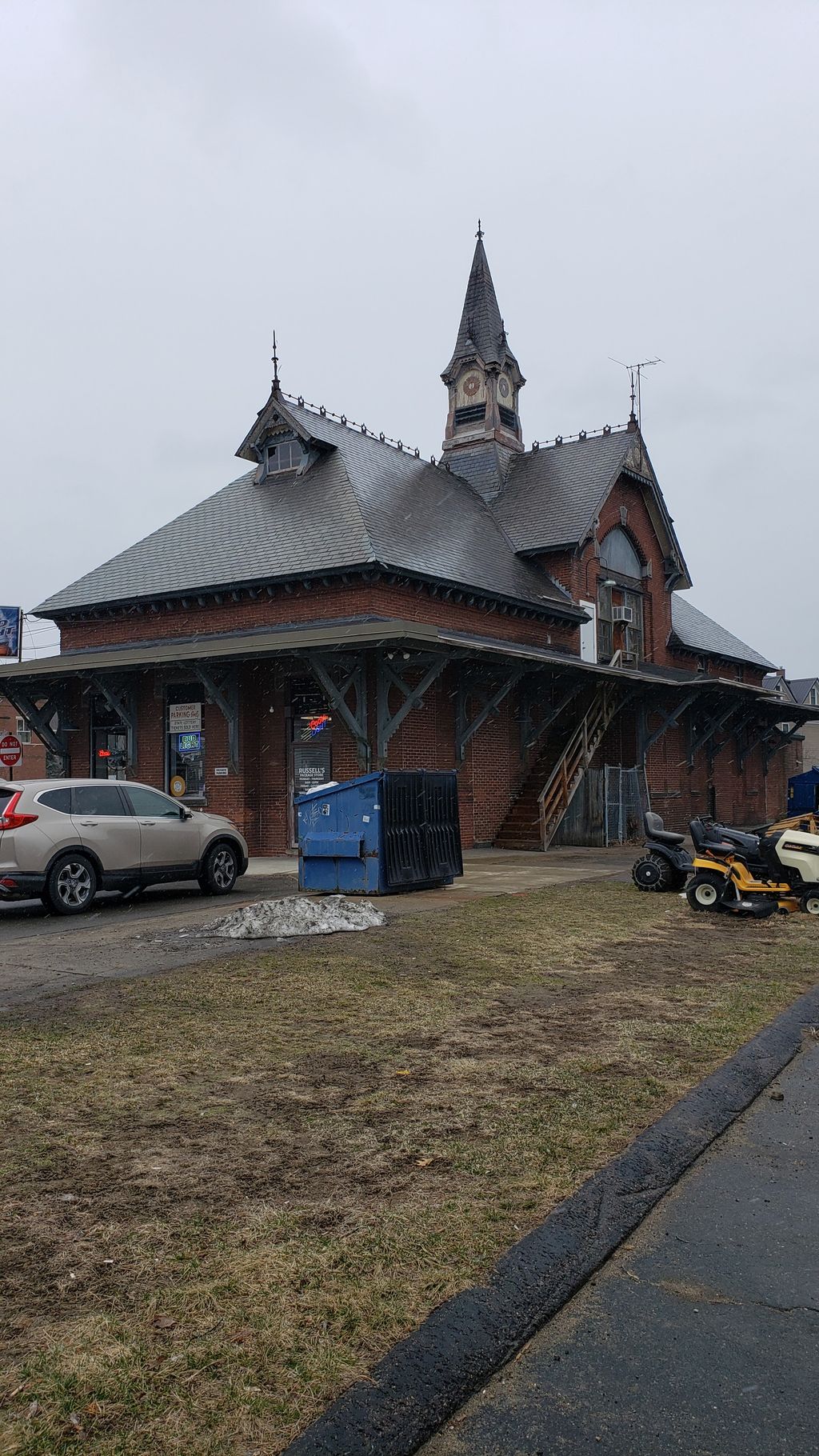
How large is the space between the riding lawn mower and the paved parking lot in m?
3.07

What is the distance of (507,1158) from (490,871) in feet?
46.1

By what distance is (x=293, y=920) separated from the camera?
11086mm

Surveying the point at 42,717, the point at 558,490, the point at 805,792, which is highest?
the point at 558,490

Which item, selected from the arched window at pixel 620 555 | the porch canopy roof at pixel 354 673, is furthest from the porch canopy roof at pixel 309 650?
the arched window at pixel 620 555

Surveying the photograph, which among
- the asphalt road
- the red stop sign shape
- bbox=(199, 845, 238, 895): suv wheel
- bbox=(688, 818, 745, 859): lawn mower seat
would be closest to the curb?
the asphalt road

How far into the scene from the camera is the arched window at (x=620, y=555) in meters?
30.2

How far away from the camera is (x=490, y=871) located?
18359 mm

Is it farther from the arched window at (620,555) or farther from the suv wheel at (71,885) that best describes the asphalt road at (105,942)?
the arched window at (620,555)

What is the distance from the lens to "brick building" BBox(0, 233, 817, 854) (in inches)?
864

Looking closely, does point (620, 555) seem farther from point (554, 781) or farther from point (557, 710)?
point (554, 781)

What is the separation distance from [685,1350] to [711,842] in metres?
10.1

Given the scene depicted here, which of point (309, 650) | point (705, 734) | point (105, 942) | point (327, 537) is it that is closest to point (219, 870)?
point (105, 942)

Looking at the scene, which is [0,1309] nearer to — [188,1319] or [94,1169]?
[188,1319]

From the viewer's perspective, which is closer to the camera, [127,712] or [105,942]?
[105,942]
